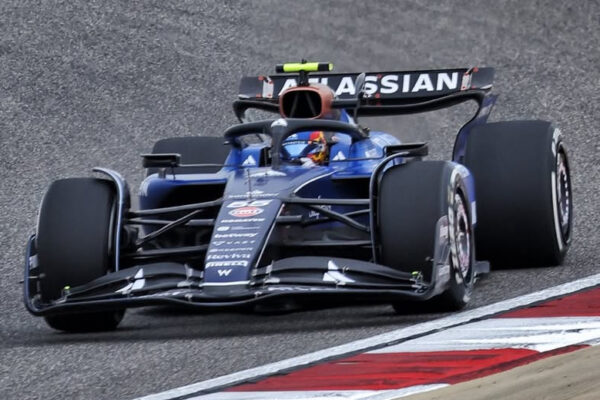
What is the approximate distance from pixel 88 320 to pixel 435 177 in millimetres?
1926

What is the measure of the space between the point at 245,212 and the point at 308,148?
52.4 inches

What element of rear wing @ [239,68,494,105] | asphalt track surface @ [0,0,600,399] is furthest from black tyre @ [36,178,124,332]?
rear wing @ [239,68,494,105]

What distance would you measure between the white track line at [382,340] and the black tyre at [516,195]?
600mm

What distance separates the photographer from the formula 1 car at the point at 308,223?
744 cm

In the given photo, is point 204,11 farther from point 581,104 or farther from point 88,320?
point 88,320

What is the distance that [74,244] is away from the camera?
786cm

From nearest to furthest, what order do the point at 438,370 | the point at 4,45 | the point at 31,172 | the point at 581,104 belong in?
the point at 438,370, the point at 31,172, the point at 581,104, the point at 4,45

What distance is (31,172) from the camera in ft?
47.5

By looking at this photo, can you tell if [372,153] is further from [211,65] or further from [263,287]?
[211,65]

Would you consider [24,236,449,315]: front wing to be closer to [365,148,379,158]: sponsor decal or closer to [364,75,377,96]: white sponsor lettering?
[365,148,379,158]: sponsor decal

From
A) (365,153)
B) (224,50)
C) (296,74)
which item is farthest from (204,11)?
(365,153)

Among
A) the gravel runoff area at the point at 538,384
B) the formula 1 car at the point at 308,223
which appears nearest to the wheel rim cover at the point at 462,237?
the formula 1 car at the point at 308,223

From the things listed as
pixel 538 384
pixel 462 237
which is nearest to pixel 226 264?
pixel 462 237

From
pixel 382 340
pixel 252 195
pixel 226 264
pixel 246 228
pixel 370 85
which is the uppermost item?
pixel 370 85
